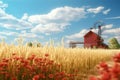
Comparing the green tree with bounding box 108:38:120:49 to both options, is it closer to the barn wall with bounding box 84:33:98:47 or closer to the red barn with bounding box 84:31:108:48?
the red barn with bounding box 84:31:108:48

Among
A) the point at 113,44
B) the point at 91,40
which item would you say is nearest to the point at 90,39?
the point at 91,40

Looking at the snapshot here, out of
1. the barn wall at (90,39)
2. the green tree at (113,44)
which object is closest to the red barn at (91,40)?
the barn wall at (90,39)

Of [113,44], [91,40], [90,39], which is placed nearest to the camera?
[91,40]

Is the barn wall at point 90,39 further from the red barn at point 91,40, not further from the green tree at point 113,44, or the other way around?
the green tree at point 113,44

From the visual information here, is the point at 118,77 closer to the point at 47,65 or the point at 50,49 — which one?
the point at 47,65

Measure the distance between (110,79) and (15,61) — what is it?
16.3 ft

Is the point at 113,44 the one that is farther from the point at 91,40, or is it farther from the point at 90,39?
the point at 91,40

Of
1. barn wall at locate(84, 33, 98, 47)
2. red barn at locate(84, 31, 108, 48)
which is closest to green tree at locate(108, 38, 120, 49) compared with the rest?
red barn at locate(84, 31, 108, 48)

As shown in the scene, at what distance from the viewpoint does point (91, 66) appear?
11180mm

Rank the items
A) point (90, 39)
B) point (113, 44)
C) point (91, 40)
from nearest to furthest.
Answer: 1. point (91, 40)
2. point (90, 39)
3. point (113, 44)

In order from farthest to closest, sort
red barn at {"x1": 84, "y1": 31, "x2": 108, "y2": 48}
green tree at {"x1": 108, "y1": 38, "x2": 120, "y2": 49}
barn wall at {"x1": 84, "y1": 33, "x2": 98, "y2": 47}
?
green tree at {"x1": 108, "y1": 38, "x2": 120, "y2": 49}, barn wall at {"x1": 84, "y1": 33, "x2": 98, "y2": 47}, red barn at {"x1": 84, "y1": 31, "x2": 108, "y2": 48}

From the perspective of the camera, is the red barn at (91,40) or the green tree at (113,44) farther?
the green tree at (113,44)

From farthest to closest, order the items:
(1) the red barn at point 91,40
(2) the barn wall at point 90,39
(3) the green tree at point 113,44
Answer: (3) the green tree at point 113,44, (2) the barn wall at point 90,39, (1) the red barn at point 91,40

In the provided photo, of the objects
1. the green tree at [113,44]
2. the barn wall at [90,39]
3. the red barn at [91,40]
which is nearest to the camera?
the red barn at [91,40]
